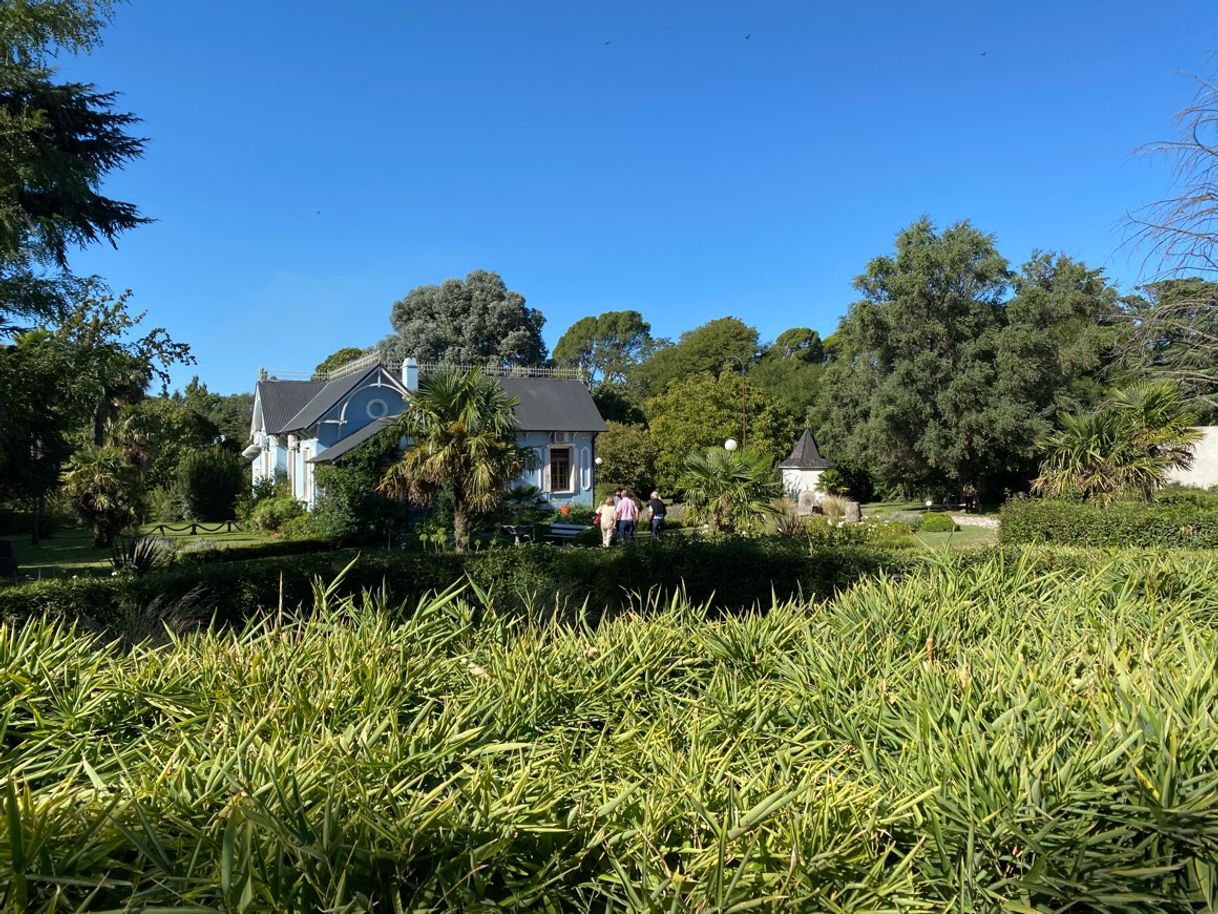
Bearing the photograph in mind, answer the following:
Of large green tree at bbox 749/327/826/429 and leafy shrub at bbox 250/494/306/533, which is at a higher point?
large green tree at bbox 749/327/826/429

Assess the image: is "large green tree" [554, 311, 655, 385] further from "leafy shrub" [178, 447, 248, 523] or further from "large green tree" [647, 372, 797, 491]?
"leafy shrub" [178, 447, 248, 523]

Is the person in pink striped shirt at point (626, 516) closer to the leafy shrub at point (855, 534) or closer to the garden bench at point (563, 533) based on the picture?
the leafy shrub at point (855, 534)

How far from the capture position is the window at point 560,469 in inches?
1218

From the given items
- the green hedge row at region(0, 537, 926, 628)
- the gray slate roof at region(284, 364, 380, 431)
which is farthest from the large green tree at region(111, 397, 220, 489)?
the green hedge row at region(0, 537, 926, 628)

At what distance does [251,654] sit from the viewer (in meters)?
3.18

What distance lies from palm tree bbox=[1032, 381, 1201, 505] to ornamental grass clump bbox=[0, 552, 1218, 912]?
13.7 metres

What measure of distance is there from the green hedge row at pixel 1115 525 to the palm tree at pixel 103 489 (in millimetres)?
19768

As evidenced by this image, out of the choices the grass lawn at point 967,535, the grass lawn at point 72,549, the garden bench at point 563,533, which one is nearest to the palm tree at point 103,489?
the grass lawn at point 72,549

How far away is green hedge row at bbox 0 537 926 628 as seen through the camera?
29.4ft

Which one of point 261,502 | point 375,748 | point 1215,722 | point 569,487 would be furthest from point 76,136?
point 569,487

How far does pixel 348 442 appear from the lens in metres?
25.1

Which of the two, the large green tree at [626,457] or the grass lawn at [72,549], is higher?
the large green tree at [626,457]

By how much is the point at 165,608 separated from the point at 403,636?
5.70m

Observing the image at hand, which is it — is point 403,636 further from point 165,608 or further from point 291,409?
point 291,409
